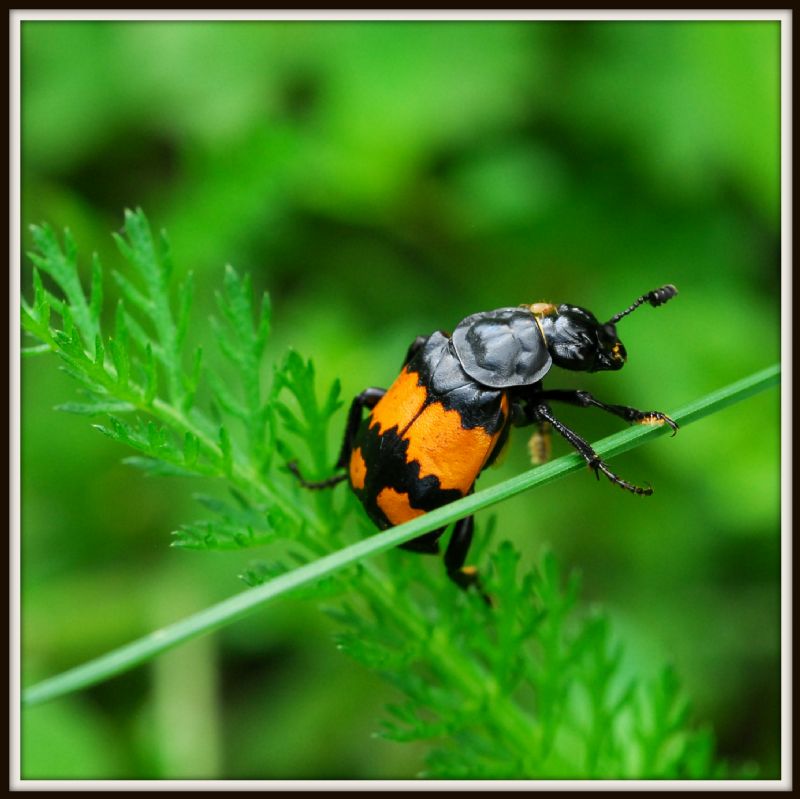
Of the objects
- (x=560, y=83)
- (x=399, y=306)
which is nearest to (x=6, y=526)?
(x=399, y=306)

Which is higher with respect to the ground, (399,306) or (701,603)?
(399,306)

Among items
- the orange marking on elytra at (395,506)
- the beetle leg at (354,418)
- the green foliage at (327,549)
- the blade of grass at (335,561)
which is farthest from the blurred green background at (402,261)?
the blade of grass at (335,561)

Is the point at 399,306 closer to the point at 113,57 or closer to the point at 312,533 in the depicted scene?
the point at 113,57

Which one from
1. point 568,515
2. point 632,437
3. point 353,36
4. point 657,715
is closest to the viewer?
point 632,437

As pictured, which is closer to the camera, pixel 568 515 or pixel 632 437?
pixel 632 437

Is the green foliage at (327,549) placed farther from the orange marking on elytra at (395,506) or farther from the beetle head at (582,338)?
the beetle head at (582,338)

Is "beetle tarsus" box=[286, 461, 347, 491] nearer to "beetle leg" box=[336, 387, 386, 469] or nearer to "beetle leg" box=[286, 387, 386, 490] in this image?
"beetle leg" box=[286, 387, 386, 490]
